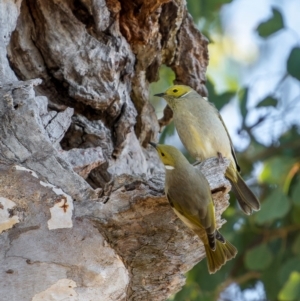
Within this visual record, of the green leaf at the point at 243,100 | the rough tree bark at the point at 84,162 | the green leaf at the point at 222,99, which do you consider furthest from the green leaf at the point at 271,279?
the rough tree bark at the point at 84,162

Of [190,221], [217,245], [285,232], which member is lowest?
[285,232]

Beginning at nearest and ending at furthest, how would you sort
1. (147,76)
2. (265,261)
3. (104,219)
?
(104,219)
(147,76)
(265,261)

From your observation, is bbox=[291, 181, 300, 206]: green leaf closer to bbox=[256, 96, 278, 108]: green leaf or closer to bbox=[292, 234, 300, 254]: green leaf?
bbox=[292, 234, 300, 254]: green leaf

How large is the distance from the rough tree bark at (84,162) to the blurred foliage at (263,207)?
39.2 inches

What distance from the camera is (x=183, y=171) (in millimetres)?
3262

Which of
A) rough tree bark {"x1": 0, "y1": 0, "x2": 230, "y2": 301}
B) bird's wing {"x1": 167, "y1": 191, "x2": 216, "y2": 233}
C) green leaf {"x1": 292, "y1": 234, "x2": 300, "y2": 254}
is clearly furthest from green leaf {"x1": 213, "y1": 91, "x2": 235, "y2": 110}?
bird's wing {"x1": 167, "y1": 191, "x2": 216, "y2": 233}

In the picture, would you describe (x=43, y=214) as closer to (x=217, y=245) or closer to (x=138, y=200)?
(x=138, y=200)

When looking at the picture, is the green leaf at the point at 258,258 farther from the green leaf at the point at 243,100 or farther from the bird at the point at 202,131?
the green leaf at the point at 243,100

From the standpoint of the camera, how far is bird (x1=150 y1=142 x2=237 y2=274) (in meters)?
2.96

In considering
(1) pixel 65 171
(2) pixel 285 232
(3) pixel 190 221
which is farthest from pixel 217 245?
(2) pixel 285 232

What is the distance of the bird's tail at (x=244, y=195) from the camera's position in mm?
4387

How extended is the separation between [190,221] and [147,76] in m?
1.48

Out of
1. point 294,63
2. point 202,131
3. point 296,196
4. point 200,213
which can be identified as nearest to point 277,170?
point 296,196

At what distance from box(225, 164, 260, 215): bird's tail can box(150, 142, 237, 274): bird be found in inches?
44.6
